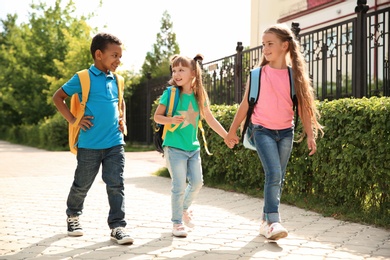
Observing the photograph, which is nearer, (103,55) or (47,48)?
(103,55)

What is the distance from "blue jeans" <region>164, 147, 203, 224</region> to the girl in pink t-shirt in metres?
0.41

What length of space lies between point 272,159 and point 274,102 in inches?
18.7

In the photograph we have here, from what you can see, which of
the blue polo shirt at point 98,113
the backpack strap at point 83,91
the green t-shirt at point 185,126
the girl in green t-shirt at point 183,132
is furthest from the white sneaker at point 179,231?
the backpack strap at point 83,91

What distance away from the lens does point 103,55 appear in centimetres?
486

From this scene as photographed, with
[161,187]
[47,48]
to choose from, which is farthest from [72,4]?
[161,187]

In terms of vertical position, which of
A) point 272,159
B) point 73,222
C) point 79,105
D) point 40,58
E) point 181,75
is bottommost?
point 73,222

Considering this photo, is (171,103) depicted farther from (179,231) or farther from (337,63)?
(337,63)

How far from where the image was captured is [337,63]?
330 inches

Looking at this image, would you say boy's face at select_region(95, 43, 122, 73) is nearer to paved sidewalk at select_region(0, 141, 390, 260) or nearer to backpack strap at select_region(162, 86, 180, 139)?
backpack strap at select_region(162, 86, 180, 139)

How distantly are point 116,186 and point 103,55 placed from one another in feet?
3.69

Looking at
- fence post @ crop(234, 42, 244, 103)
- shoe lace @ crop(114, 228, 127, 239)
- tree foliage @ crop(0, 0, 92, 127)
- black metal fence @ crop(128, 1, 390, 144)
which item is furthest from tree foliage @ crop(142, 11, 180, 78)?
shoe lace @ crop(114, 228, 127, 239)

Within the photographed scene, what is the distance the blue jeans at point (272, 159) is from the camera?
4.73 meters

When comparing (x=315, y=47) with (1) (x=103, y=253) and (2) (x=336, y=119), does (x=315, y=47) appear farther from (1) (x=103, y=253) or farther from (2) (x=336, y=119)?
(1) (x=103, y=253)

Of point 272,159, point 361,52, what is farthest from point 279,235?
point 361,52
